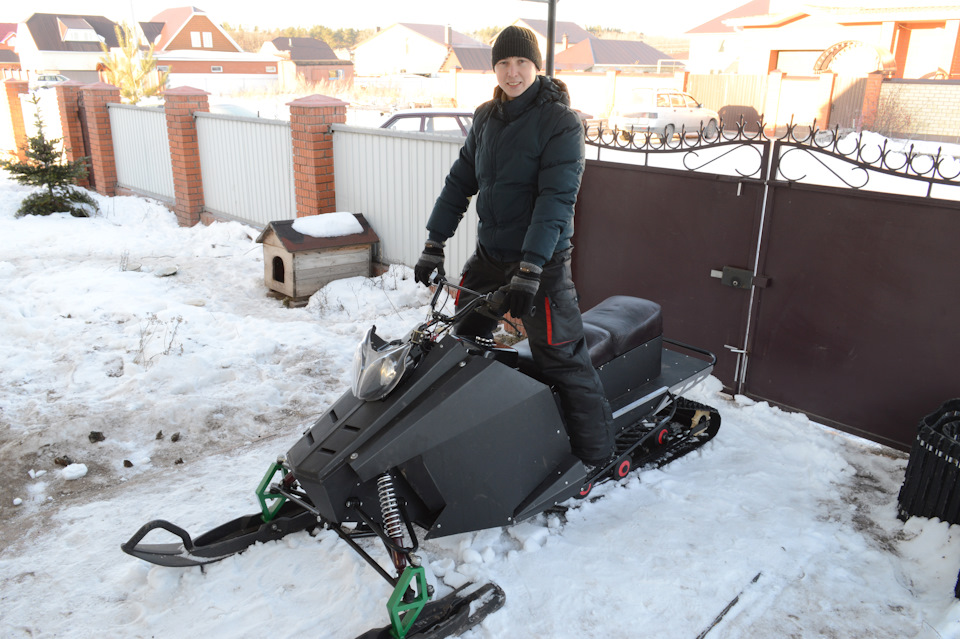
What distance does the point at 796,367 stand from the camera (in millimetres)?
4430

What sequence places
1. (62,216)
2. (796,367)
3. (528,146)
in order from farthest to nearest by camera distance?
(62,216)
(796,367)
(528,146)

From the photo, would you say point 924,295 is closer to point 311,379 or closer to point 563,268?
point 563,268

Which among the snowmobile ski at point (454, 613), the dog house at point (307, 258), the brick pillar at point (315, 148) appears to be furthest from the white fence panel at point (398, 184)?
the snowmobile ski at point (454, 613)

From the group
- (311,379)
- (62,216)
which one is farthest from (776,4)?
(311,379)

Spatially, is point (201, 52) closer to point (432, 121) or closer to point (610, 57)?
point (610, 57)

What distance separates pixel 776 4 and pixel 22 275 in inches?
1435

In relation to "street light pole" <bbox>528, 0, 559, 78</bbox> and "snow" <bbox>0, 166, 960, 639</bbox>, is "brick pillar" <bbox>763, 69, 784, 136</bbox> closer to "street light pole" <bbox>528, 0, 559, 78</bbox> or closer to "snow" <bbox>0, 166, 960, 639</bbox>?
"street light pole" <bbox>528, 0, 559, 78</bbox>

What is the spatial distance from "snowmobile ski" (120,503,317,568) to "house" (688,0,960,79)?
2529 centimetres

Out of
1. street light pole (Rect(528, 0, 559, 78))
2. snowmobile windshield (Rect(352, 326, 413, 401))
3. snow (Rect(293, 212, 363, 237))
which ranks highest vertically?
street light pole (Rect(528, 0, 559, 78))

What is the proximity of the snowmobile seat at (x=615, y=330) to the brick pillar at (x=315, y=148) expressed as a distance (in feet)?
16.0

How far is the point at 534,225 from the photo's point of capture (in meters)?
2.91

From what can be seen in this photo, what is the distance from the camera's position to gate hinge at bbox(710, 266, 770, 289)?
4.46m

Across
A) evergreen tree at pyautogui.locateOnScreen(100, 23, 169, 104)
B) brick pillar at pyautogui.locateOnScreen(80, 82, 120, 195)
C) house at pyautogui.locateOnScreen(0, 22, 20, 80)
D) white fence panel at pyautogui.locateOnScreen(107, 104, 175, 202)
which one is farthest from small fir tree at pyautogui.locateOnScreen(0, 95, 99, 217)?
house at pyautogui.locateOnScreen(0, 22, 20, 80)

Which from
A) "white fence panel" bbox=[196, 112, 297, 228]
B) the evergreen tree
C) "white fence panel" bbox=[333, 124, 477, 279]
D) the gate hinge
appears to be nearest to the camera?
the gate hinge
